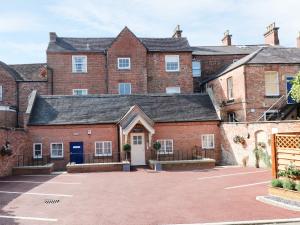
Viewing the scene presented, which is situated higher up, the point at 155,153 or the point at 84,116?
the point at 84,116

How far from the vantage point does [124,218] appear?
1133 cm

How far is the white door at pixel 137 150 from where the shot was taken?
27.7 m

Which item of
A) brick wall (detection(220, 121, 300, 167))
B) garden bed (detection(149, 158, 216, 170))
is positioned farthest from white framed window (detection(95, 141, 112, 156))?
brick wall (detection(220, 121, 300, 167))

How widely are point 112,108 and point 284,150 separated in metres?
18.4

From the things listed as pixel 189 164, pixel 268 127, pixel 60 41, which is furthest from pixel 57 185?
pixel 60 41

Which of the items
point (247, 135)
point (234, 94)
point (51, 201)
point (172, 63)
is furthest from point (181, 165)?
point (172, 63)

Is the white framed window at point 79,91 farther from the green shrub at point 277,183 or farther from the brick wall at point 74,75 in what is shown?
the green shrub at point 277,183

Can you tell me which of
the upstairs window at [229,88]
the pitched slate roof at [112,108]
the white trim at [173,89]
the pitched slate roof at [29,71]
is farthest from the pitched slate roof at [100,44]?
the upstairs window at [229,88]

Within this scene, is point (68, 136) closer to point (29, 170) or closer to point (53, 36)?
point (29, 170)

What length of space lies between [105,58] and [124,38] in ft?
9.94

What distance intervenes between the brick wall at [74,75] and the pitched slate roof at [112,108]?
5657mm

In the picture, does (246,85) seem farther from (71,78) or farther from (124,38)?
(71,78)

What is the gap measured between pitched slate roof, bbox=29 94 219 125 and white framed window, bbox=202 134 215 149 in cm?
149

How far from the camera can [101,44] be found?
38156 millimetres
